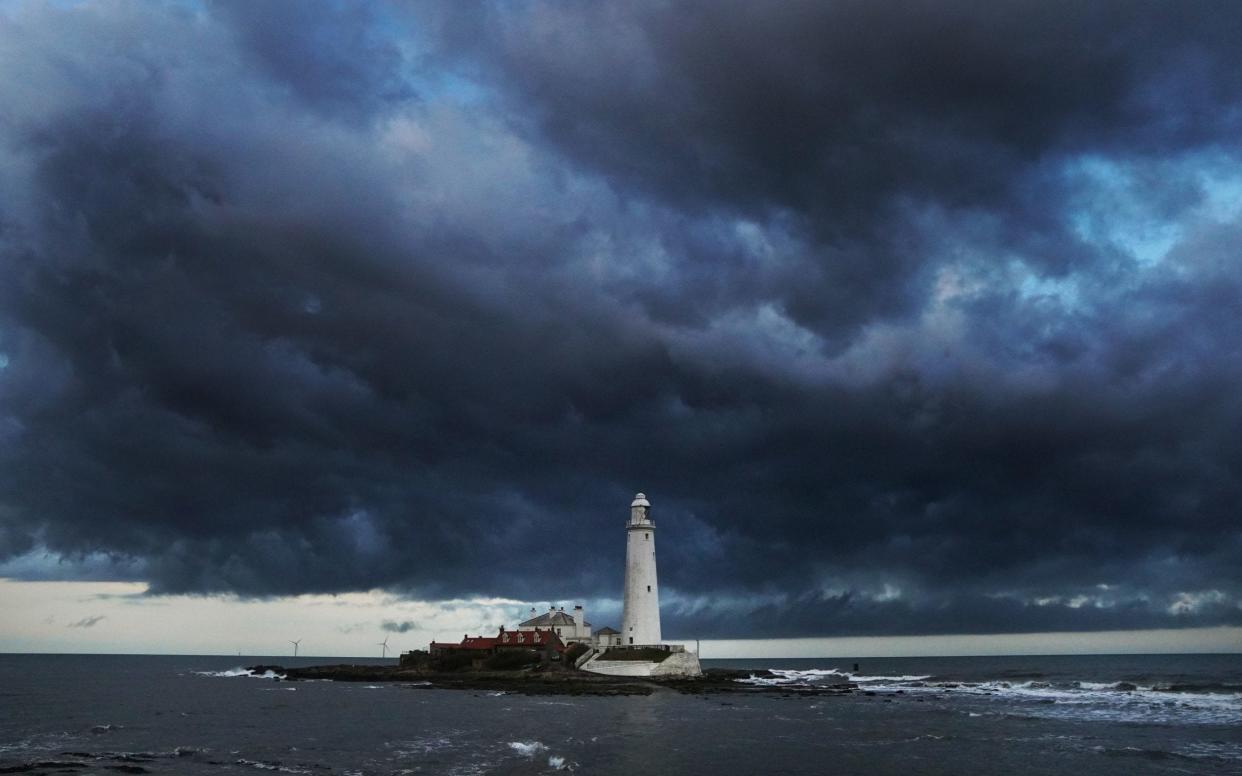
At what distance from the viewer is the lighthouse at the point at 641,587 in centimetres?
8294

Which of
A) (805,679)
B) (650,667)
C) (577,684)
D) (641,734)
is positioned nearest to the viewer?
(641,734)

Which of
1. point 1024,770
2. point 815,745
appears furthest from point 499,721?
point 1024,770

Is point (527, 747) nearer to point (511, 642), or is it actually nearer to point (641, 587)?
point (641, 587)

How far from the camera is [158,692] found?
92.1m

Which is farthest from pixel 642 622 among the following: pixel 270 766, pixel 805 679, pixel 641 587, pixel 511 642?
pixel 270 766

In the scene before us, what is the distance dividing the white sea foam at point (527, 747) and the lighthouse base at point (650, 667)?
4007 cm

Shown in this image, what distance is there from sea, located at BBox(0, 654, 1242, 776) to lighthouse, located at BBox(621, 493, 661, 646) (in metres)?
10.6

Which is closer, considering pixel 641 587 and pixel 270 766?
pixel 270 766

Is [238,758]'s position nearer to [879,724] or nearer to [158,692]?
[879,724]

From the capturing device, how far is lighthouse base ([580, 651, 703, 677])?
82.3 m

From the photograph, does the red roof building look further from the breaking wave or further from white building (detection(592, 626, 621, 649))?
the breaking wave

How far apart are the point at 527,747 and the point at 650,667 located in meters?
42.6

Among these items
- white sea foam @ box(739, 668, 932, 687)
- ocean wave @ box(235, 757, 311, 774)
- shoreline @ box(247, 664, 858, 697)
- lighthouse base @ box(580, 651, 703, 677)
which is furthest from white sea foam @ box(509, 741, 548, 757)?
white sea foam @ box(739, 668, 932, 687)

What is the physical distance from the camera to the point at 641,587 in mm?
82875
